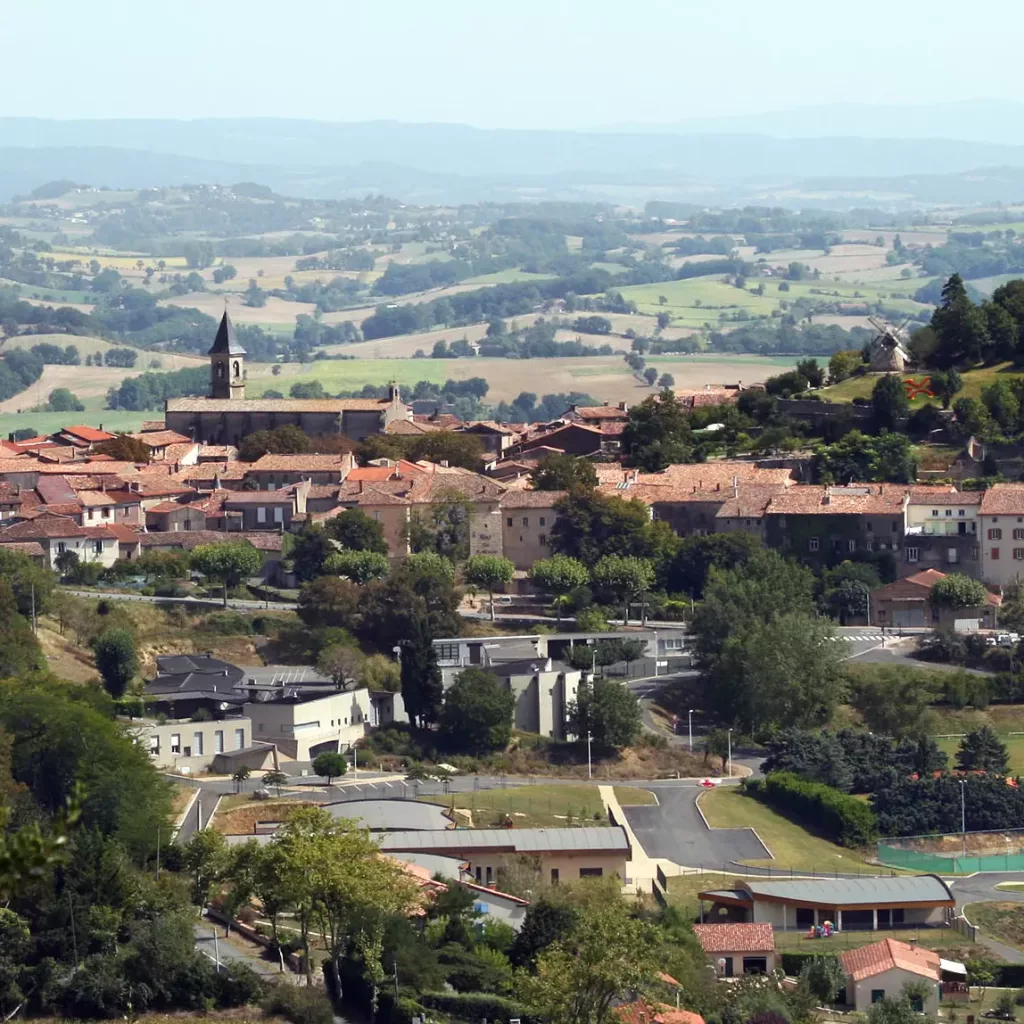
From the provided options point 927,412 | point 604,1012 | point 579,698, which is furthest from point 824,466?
point 604,1012

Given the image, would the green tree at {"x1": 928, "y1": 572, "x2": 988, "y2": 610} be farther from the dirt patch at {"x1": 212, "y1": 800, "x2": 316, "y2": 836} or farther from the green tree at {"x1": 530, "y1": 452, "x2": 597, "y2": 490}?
the dirt patch at {"x1": 212, "y1": 800, "x2": 316, "y2": 836}

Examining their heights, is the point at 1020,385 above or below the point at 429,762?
above

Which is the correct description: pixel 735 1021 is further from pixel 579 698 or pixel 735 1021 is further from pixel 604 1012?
pixel 579 698

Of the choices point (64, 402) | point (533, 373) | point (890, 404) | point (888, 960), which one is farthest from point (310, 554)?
point (533, 373)

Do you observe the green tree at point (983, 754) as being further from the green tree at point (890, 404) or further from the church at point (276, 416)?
the church at point (276, 416)

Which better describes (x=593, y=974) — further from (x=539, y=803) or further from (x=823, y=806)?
(x=823, y=806)
